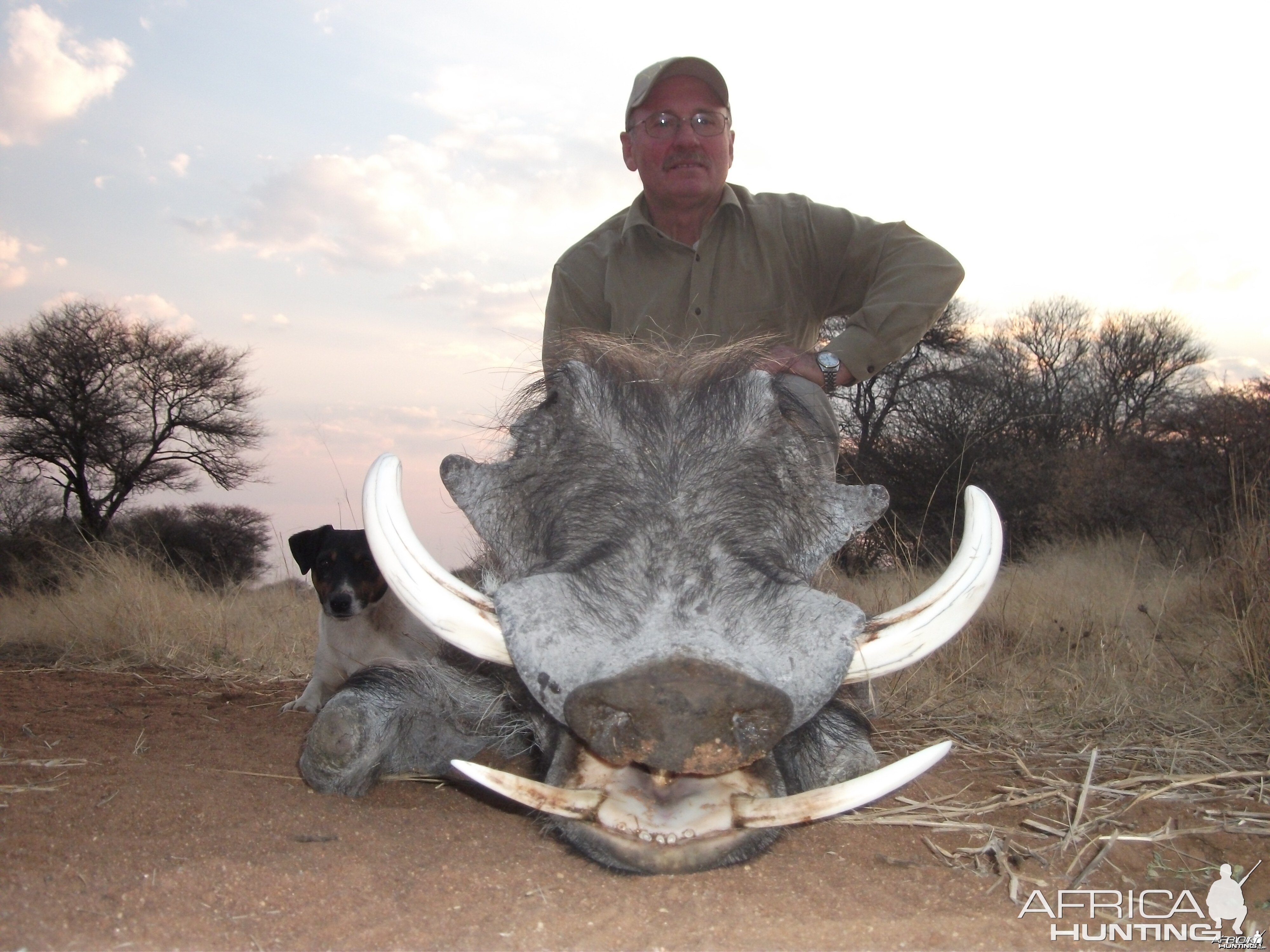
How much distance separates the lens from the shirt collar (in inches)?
149

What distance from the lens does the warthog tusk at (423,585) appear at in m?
1.78

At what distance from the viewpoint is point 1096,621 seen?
5.34m

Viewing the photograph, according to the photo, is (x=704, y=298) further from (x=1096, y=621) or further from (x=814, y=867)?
(x=1096, y=621)

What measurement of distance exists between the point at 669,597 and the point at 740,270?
2.25 meters

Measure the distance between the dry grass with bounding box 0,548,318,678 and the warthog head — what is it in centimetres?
346

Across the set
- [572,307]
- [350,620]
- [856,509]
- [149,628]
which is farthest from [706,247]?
[149,628]

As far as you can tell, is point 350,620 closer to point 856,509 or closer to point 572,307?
point 572,307

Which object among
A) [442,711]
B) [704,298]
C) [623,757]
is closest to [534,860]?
[623,757]

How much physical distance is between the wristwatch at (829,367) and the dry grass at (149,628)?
3420mm

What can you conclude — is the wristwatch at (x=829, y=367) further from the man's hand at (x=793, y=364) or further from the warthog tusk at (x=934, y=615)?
the warthog tusk at (x=934, y=615)

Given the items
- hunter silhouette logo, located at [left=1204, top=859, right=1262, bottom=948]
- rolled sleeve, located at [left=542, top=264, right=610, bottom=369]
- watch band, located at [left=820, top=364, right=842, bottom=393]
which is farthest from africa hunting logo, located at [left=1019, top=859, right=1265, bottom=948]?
rolled sleeve, located at [left=542, top=264, right=610, bottom=369]

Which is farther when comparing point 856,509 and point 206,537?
point 206,537

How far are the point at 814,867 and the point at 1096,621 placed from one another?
4123 millimetres

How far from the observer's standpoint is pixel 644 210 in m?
3.93
